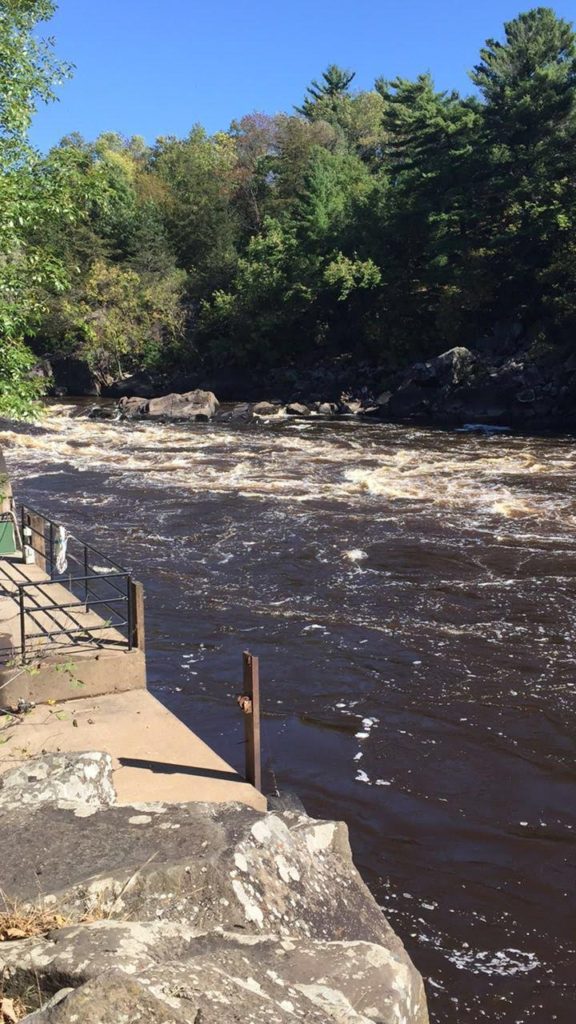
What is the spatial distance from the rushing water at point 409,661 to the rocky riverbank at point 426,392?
9844 millimetres

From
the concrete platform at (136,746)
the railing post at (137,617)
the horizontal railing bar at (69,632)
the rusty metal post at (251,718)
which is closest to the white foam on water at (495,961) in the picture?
the concrete platform at (136,746)

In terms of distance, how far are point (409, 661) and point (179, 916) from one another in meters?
7.45

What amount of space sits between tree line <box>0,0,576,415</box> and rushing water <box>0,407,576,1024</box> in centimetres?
875

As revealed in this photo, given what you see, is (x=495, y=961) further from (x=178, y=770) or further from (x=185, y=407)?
(x=185, y=407)

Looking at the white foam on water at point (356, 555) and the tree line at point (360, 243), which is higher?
the tree line at point (360, 243)

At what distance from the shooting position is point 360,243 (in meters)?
47.8

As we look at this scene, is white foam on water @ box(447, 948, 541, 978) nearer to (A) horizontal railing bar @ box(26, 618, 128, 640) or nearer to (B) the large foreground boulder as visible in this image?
(A) horizontal railing bar @ box(26, 618, 128, 640)

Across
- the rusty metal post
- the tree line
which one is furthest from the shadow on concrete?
the tree line

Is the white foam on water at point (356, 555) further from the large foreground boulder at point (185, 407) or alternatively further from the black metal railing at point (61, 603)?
the large foreground boulder at point (185, 407)

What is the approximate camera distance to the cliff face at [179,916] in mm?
3592

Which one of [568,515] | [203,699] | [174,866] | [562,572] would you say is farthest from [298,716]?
[568,515]

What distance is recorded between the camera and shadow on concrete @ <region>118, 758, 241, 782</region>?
7.55 metres

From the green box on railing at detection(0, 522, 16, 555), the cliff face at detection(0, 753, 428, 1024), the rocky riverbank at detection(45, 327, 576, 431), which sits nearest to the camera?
the cliff face at detection(0, 753, 428, 1024)

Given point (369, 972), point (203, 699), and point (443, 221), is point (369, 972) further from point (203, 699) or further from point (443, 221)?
point (443, 221)
